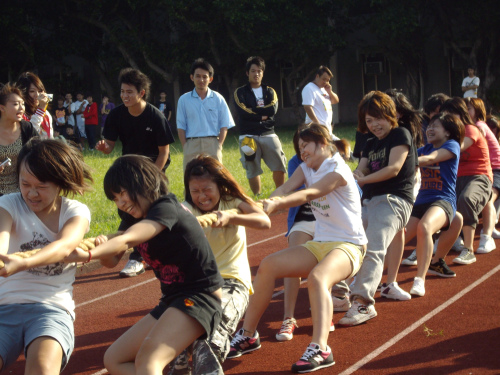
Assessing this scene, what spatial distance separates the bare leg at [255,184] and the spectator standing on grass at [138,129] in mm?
3864

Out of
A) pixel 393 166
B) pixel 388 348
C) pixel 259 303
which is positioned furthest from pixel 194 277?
pixel 393 166

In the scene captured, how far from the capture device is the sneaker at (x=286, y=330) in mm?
5500

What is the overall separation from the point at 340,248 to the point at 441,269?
2740mm

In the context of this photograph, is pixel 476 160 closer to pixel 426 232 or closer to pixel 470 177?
pixel 470 177

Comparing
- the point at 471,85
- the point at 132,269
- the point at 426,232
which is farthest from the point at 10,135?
the point at 471,85

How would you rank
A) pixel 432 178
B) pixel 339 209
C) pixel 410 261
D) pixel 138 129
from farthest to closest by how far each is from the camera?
pixel 410 261
pixel 138 129
pixel 432 178
pixel 339 209

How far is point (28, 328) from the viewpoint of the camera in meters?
3.58

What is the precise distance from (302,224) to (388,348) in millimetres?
1315

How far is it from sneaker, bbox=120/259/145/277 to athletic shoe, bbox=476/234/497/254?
13.3 feet

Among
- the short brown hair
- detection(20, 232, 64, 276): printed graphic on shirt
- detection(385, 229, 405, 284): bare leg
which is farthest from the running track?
the short brown hair

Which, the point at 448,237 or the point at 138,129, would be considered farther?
the point at 138,129

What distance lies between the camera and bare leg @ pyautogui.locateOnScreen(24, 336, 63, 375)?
11.2 feet

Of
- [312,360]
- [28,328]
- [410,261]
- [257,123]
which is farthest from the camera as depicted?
[257,123]

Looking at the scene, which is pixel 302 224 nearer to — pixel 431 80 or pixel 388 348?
pixel 388 348
